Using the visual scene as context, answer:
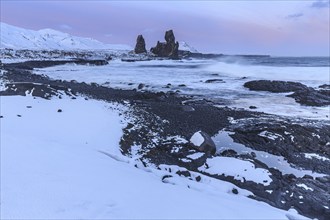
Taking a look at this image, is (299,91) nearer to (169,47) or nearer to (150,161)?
(150,161)

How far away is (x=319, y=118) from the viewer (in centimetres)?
1499

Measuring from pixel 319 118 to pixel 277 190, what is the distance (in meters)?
9.00

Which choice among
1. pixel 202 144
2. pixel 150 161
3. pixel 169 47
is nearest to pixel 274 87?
pixel 202 144

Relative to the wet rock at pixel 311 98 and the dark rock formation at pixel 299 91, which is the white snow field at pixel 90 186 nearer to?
the wet rock at pixel 311 98

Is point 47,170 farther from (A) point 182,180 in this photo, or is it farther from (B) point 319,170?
(B) point 319,170

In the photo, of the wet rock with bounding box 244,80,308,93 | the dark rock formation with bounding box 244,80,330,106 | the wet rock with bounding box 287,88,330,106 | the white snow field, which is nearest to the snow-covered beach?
the white snow field

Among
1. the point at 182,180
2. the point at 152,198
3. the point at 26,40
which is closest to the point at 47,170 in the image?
the point at 152,198

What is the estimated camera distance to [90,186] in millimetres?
5582

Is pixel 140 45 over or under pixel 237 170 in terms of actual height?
over

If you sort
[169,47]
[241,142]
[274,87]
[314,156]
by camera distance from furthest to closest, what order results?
1. [169,47]
2. [274,87]
3. [241,142]
4. [314,156]

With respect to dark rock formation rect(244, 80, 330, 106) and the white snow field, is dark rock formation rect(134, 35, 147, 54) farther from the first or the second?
the white snow field

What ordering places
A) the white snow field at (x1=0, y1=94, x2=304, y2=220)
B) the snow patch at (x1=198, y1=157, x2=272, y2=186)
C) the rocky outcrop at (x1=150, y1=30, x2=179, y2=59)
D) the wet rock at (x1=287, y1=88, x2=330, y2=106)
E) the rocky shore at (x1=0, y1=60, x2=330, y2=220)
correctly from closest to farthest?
1. the white snow field at (x1=0, y1=94, x2=304, y2=220)
2. the rocky shore at (x1=0, y1=60, x2=330, y2=220)
3. the snow patch at (x1=198, y1=157, x2=272, y2=186)
4. the wet rock at (x1=287, y1=88, x2=330, y2=106)
5. the rocky outcrop at (x1=150, y1=30, x2=179, y2=59)

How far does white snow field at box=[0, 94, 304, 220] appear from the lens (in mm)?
4801

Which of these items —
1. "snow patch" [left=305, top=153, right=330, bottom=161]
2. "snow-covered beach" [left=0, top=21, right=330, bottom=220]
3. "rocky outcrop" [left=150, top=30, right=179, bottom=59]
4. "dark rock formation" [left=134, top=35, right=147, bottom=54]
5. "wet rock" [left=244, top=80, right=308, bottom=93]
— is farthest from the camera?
"dark rock formation" [left=134, top=35, right=147, bottom=54]
